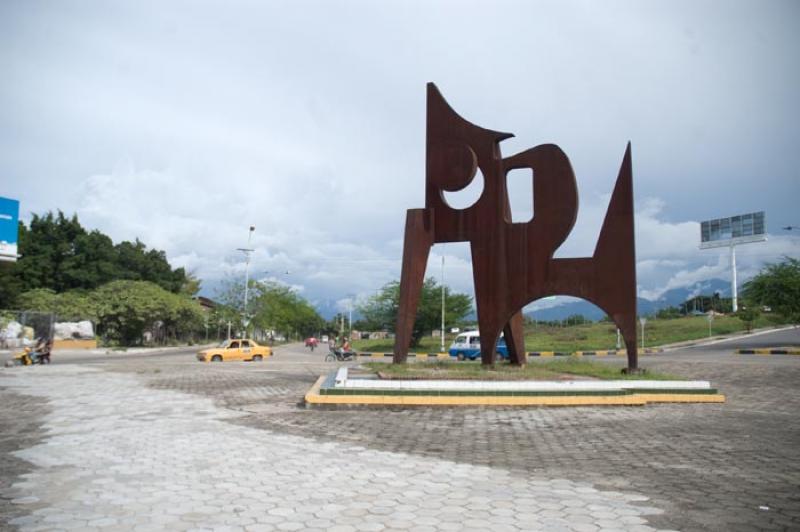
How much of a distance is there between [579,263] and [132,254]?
170ft

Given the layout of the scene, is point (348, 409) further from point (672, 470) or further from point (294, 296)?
point (294, 296)

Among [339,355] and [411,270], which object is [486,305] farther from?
[339,355]

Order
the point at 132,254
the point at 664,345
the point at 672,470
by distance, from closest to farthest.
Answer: the point at 672,470, the point at 664,345, the point at 132,254

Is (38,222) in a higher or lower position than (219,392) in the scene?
higher

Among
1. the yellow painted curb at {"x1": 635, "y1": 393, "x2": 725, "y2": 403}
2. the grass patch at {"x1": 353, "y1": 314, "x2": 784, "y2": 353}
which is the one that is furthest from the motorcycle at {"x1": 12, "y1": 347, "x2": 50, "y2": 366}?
the yellow painted curb at {"x1": 635, "y1": 393, "x2": 725, "y2": 403}

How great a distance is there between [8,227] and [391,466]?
37.4 m

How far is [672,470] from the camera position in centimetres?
607

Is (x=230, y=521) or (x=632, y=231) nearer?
(x=230, y=521)

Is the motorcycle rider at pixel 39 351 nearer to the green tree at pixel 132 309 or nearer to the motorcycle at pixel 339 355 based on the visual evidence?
the motorcycle at pixel 339 355

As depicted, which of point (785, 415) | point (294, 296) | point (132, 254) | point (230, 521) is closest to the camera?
point (230, 521)

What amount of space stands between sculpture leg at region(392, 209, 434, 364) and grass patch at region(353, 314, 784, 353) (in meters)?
24.1

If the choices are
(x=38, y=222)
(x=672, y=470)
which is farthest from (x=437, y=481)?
(x=38, y=222)

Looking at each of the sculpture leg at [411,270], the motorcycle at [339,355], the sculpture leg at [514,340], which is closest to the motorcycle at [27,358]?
the motorcycle at [339,355]

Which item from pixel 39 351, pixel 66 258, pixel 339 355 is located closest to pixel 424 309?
pixel 339 355
